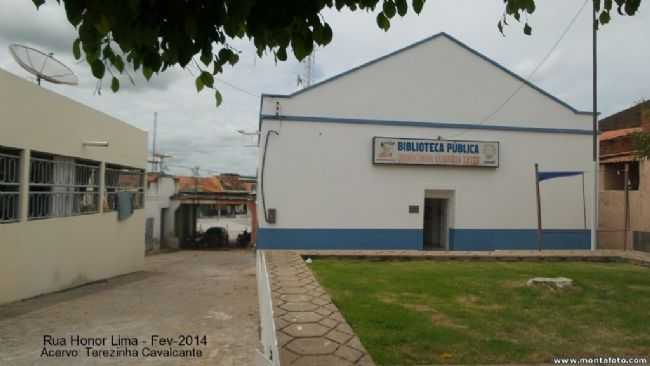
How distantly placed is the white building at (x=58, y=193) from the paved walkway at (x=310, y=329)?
557 centimetres

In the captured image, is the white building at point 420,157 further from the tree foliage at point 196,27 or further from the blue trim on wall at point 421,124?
the tree foliage at point 196,27

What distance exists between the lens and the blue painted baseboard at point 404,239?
11.3 m

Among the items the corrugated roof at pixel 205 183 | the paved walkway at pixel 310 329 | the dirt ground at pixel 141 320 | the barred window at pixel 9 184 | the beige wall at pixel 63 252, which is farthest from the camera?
the corrugated roof at pixel 205 183

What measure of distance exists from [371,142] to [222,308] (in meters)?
6.10

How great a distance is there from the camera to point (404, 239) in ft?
38.7

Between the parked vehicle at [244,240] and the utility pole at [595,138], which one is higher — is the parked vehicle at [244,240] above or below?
below

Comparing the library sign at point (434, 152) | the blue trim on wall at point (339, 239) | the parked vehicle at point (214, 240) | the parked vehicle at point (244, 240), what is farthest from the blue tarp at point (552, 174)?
the parked vehicle at point (214, 240)

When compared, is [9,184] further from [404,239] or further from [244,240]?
[244,240]

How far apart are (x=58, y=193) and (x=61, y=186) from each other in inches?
8.6

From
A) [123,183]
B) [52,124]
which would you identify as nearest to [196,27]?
[52,124]

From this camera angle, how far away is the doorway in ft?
41.8

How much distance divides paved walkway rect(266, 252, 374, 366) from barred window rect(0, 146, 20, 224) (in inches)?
212

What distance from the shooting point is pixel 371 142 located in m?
11.6

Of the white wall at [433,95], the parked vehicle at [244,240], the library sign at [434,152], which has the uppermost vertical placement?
the white wall at [433,95]
